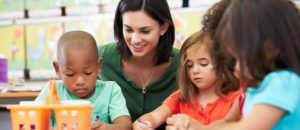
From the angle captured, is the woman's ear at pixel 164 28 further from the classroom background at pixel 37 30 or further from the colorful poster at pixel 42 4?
the colorful poster at pixel 42 4

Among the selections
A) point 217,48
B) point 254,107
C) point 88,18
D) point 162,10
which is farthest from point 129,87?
point 88,18

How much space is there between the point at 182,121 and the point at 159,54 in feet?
1.72

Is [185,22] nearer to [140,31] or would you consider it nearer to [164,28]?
[164,28]

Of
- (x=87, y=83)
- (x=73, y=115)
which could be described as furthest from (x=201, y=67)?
(x=73, y=115)

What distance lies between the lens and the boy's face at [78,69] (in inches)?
50.1

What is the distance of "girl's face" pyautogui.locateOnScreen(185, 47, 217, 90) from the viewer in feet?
4.45

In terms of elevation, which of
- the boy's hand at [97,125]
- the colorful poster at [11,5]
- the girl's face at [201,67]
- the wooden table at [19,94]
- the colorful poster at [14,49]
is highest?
the colorful poster at [11,5]

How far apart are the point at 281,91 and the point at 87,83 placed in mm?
658

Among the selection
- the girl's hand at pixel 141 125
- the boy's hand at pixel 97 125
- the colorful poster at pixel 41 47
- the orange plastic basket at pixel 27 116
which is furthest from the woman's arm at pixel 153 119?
the colorful poster at pixel 41 47

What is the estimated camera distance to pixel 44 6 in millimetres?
2934

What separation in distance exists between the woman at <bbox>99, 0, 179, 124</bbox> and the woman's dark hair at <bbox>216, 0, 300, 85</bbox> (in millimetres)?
742

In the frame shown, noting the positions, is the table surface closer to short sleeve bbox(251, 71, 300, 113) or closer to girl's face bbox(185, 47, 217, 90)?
girl's face bbox(185, 47, 217, 90)

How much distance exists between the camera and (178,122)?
4.21 ft

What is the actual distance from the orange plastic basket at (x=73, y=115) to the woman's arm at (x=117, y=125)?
8.2 inches
